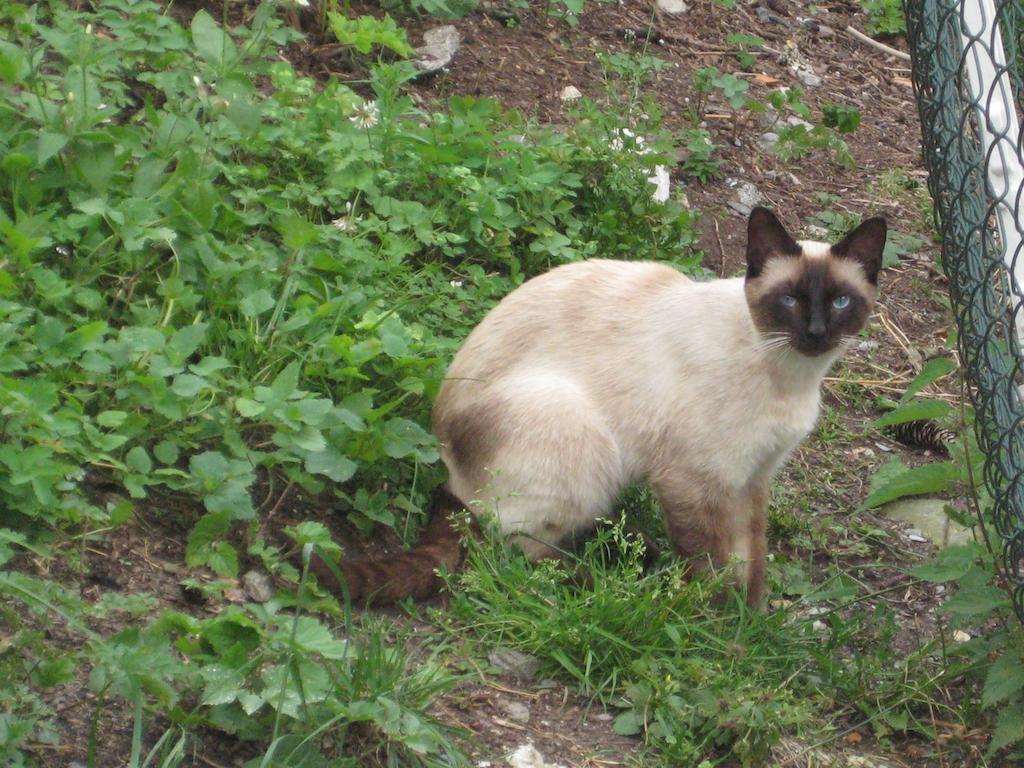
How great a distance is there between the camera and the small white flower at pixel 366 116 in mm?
5160

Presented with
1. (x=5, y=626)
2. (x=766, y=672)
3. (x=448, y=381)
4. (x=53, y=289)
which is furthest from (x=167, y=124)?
(x=766, y=672)

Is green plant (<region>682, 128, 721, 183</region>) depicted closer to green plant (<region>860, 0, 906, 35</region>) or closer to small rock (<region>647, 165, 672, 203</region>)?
small rock (<region>647, 165, 672, 203</region>)

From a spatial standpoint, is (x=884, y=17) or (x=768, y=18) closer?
(x=768, y=18)

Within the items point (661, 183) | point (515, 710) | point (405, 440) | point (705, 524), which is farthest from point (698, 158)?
point (515, 710)

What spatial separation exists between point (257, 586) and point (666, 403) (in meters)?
1.42

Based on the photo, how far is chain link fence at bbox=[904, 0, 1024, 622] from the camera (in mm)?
3023

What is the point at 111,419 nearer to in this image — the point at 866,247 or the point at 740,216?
the point at 866,247

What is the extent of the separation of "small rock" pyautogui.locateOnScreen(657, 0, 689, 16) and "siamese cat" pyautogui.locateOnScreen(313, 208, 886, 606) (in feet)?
11.7

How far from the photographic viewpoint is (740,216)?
6078 mm

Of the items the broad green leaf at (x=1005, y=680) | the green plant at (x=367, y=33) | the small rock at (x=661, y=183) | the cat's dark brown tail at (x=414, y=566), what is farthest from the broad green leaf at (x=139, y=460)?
the small rock at (x=661, y=183)

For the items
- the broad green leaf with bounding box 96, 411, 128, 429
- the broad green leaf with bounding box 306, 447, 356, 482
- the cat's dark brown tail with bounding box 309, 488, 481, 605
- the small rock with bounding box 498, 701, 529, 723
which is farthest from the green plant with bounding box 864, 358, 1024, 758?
the broad green leaf with bounding box 96, 411, 128, 429

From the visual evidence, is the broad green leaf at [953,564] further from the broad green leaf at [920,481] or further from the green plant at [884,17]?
the green plant at [884,17]

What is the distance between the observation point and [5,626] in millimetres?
2922

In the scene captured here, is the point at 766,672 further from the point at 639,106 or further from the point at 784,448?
the point at 639,106
